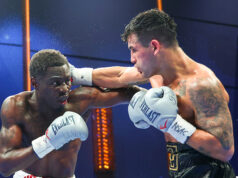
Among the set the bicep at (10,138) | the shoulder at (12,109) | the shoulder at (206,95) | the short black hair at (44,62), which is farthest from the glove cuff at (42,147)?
the shoulder at (206,95)

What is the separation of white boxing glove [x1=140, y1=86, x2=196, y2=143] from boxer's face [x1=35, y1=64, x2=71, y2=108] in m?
0.70

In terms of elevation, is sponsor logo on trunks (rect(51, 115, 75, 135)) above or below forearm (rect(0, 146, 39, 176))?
above

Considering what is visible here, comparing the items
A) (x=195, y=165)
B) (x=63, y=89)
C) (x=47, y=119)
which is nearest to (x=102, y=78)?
(x=63, y=89)

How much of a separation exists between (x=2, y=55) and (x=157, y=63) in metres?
2.28

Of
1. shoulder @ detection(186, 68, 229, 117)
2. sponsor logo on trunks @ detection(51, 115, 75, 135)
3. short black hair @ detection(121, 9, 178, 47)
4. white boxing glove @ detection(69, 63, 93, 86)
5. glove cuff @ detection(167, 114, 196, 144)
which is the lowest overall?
sponsor logo on trunks @ detection(51, 115, 75, 135)

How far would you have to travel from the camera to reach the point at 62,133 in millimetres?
2197

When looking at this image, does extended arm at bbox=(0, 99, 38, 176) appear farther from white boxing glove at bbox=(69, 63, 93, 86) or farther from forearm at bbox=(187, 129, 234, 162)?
forearm at bbox=(187, 129, 234, 162)

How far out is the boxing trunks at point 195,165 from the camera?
1944 millimetres

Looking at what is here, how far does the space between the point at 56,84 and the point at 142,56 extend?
2.12 ft

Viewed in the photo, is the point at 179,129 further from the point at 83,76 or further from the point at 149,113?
the point at 83,76

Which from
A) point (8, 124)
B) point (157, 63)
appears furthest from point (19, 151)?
point (157, 63)

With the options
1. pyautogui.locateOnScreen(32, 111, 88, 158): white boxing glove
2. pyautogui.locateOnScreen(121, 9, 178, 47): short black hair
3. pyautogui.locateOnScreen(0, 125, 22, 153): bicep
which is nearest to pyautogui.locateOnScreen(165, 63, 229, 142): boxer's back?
pyautogui.locateOnScreen(121, 9, 178, 47): short black hair

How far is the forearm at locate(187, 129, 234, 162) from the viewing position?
1878mm

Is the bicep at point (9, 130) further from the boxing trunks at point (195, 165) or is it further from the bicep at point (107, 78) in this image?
the boxing trunks at point (195, 165)
